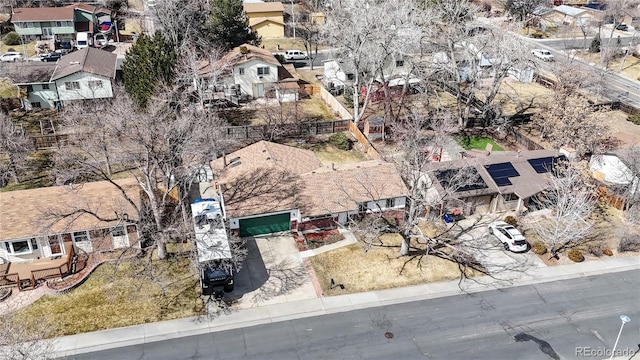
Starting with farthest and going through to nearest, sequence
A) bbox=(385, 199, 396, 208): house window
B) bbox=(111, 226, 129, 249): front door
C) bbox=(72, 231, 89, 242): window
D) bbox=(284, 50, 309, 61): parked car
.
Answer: bbox=(284, 50, 309, 61): parked car < bbox=(385, 199, 396, 208): house window < bbox=(111, 226, 129, 249): front door < bbox=(72, 231, 89, 242): window

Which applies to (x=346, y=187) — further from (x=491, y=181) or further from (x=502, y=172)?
(x=502, y=172)

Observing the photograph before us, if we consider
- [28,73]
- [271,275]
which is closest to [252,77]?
[28,73]

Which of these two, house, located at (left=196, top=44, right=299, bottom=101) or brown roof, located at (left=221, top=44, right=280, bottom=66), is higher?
brown roof, located at (left=221, top=44, right=280, bottom=66)

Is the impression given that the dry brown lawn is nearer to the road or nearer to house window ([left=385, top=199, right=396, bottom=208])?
the road

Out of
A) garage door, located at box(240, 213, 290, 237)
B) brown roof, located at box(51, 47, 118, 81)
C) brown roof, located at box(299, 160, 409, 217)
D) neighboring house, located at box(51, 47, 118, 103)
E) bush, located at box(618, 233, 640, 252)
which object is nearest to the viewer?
bush, located at box(618, 233, 640, 252)

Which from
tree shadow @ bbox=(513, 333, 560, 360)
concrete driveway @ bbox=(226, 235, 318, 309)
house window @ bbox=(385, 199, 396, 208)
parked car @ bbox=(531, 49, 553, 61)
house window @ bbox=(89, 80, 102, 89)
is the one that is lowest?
tree shadow @ bbox=(513, 333, 560, 360)

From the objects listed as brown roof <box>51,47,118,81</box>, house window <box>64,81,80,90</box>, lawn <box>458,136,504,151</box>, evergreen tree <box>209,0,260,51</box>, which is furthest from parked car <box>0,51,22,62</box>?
lawn <box>458,136,504,151</box>
